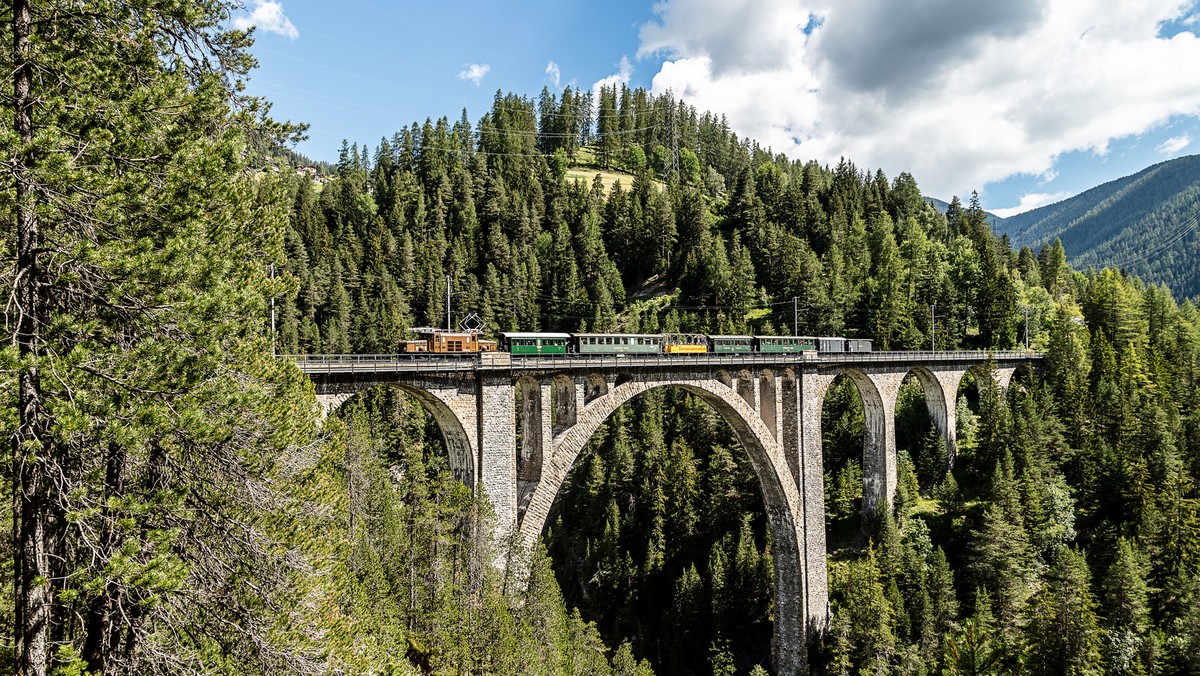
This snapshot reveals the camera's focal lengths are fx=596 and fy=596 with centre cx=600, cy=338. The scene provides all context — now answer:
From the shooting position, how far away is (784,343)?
3641 centimetres

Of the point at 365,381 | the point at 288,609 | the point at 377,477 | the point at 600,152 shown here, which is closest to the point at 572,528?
the point at 377,477

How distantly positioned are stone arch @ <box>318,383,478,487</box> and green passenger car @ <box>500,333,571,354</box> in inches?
172

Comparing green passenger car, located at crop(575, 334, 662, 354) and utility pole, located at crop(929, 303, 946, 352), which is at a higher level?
utility pole, located at crop(929, 303, 946, 352)

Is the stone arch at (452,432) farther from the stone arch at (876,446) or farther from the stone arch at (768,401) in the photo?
the stone arch at (876,446)

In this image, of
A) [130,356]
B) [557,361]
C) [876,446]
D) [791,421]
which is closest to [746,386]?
[791,421]

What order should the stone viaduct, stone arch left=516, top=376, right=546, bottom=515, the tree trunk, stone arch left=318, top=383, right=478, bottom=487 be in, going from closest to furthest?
the tree trunk → stone arch left=318, top=383, right=478, bottom=487 → the stone viaduct → stone arch left=516, top=376, right=546, bottom=515

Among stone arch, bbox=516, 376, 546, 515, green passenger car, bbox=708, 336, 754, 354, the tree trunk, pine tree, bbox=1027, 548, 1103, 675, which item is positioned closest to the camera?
the tree trunk

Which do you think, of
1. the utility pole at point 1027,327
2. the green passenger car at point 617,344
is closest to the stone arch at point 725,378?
the green passenger car at point 617,344

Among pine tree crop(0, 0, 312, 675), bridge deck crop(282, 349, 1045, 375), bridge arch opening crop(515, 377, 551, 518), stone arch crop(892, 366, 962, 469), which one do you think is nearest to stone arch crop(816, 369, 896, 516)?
bridge deck crop(282, 349, 1045, 375)

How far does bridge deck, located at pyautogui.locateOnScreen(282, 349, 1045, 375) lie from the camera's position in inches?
688

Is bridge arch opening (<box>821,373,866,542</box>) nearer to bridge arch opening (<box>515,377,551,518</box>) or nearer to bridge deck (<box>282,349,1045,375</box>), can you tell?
bridge deck (<box>282,349,1045,375</box>)

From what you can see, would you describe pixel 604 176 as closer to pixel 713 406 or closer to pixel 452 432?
pixel 713 406

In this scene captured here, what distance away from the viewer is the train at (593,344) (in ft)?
77.6

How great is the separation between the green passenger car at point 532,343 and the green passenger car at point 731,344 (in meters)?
11.2
